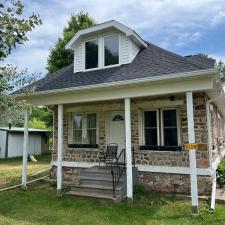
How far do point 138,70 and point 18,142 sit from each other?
18.3 metres

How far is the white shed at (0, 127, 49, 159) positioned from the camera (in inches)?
879

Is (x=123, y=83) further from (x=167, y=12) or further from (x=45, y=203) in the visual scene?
(x=45, y=203)

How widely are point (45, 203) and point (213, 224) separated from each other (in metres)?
4.72

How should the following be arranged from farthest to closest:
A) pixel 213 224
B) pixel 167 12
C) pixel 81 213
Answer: pixel 167 12 → pixel 81 213 → pixel 213 224

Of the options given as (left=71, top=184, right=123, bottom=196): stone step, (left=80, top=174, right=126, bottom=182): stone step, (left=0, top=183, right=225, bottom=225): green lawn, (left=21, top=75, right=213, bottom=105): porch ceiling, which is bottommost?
(left=0, top=183, right=225, bottom=225): green lawn

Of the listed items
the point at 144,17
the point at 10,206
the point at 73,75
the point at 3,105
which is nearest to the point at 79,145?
the point at 73,75

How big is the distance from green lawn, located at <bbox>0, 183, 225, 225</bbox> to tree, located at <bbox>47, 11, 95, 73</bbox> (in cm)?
1596

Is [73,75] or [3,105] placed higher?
[73,75]

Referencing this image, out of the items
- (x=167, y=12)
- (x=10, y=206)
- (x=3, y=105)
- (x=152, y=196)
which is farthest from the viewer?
(x=167, y=12)

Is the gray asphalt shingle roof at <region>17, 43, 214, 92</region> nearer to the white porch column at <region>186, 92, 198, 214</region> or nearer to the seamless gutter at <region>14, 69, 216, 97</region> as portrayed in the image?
the seamless gutter at <region>14, 69, 216, 97</region>

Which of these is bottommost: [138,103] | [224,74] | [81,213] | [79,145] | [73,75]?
[81,213]

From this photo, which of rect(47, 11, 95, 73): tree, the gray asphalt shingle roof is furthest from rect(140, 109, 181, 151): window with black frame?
rect(47, 11, 95, 73): tree

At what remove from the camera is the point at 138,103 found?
31.4 feet

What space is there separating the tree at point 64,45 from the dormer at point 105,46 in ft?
39.2
